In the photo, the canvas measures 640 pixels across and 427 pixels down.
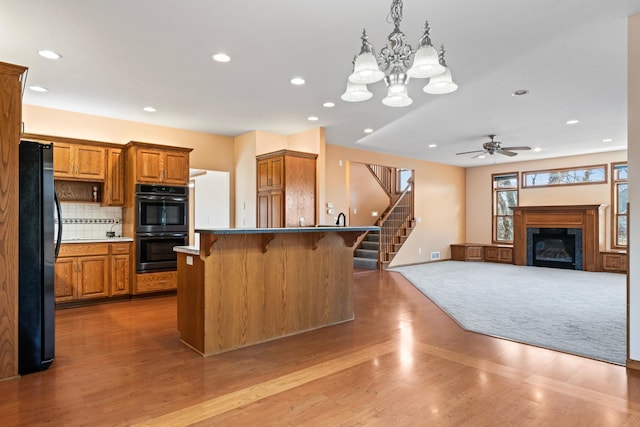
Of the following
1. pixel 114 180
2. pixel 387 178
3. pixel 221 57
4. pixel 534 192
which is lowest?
pixel 114 180

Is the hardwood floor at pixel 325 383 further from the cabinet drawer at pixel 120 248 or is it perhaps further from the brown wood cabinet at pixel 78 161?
the brown wood cabinet at pixel 78 161

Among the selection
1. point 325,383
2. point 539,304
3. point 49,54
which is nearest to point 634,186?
A: point 539,304

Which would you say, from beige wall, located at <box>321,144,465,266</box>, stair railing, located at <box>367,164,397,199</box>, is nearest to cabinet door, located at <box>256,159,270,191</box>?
beige wall, located at <box>321,144,465,266</box>

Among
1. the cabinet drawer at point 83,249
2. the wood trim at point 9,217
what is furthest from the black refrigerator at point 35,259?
the cabinet drawer at point 83,249

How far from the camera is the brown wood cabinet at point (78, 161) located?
5164mm

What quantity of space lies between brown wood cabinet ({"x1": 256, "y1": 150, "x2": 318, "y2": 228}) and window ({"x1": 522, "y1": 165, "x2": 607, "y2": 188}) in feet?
23.6

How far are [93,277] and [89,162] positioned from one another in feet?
5.56

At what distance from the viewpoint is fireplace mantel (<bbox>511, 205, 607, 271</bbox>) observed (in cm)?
895

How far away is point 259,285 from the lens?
11.9 feet

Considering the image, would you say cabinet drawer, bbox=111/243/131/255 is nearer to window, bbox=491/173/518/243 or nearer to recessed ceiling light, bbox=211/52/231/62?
recessed ceiling light, bbox=211/52/231/62

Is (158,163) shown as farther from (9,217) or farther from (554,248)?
(554,248)

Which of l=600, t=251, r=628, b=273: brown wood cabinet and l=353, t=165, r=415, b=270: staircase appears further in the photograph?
l=353, t=165, r=415, b=270: staircase

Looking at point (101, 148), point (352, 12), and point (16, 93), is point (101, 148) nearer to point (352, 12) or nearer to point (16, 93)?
point (16, 93)

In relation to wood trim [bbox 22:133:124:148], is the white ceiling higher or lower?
higher
